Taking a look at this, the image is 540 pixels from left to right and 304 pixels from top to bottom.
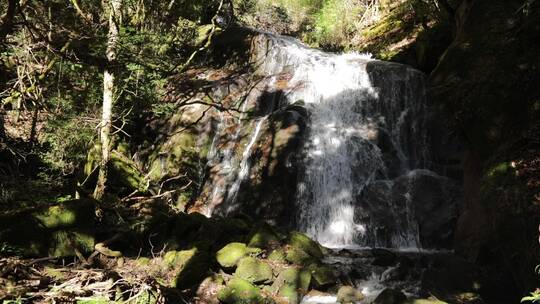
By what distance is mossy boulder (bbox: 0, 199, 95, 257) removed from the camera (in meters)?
6.93

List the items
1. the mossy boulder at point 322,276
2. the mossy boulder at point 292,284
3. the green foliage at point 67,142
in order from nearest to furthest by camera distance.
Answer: the mossy boulder at point 292,284
the mossy boulder at point 322,276
the green foliage at point 67,142

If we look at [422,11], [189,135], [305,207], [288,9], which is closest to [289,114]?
[305,207]

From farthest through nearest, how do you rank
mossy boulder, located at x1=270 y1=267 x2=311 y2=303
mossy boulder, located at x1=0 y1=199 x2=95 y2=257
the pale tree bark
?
the pale tree bark < mossy boulder, located at x1=270 y1=267 x2=311 y2=303 < mossy boulder, located at x1=0 y1=199 x2=95 y2=257

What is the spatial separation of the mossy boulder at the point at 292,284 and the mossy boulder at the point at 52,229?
3395 millimetres

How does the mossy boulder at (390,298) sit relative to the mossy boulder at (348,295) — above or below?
above

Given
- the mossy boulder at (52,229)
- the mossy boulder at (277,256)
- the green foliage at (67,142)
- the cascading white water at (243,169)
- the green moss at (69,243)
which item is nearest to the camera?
the mossy boulder at (52,229)

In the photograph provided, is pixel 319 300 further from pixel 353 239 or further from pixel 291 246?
pixel 353 239

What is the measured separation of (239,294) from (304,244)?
2.54 m

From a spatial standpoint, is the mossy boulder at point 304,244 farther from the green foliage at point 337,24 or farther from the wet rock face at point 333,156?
the green foliage at point 337,24

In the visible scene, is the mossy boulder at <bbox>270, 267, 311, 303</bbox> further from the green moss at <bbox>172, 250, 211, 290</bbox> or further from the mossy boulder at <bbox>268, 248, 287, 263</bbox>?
the green moss at <bbox>172, 250, 211, 290</bbox>

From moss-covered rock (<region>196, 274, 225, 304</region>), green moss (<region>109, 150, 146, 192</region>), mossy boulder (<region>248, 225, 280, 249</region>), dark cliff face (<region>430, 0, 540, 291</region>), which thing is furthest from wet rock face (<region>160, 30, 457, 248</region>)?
moss-covered rock (<region>196, 274, 225, 304</region>)

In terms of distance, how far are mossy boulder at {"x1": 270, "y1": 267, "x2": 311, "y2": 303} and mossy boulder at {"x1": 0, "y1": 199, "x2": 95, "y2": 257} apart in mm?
3395

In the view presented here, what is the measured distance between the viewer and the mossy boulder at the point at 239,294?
22.9 ft

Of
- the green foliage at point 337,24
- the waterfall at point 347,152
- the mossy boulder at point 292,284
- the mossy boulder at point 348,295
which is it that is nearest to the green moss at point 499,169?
the mossy boulder at point 348,295
